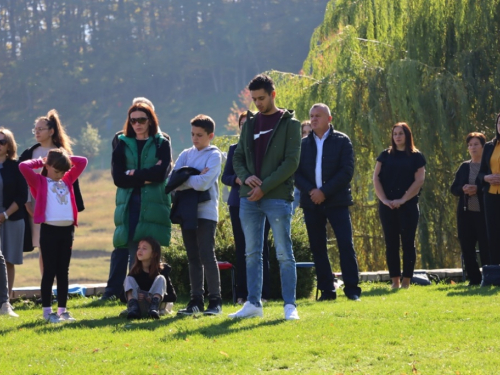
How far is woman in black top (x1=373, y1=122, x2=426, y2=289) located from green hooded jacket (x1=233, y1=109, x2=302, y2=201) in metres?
3.68

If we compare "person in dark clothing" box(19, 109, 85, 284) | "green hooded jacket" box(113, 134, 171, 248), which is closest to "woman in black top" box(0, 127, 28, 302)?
"person in dark clothing" box(19, 109, 85, 284)

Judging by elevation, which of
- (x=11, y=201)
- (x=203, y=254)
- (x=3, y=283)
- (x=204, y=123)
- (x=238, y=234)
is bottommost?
(x=3, y=283)

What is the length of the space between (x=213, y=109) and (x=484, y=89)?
7402cm

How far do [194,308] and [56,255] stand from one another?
4.66 ft

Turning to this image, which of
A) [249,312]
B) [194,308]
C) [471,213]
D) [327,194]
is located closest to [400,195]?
[471,213]

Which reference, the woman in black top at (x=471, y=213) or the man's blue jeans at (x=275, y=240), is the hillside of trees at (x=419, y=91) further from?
the man's blue jeans at (x=275, y=240)

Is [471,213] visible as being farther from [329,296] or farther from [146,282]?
[146,282]

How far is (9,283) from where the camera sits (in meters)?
10.6

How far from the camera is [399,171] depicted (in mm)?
11766

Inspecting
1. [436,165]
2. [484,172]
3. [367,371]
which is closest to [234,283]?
[484,172]

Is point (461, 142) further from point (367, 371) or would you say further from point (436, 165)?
point (367, 371)

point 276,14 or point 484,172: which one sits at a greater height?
point 276,14

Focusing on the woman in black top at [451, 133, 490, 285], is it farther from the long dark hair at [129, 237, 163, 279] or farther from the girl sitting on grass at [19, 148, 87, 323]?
the girl sitting on grass at [19, 148, 87, 323]

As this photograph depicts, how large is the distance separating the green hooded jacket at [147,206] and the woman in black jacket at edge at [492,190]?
13.9 feet
